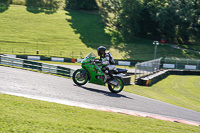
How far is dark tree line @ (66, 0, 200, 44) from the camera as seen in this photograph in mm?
57344

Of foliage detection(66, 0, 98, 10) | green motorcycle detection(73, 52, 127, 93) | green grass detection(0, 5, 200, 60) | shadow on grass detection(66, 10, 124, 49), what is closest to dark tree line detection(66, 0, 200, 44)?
green grass detection(0, 5, 200, 60)

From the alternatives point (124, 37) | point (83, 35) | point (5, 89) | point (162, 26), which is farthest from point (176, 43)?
point (5, 89)

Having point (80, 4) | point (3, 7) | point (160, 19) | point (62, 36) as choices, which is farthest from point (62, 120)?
point (80, 4)

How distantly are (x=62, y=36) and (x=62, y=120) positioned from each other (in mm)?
52133

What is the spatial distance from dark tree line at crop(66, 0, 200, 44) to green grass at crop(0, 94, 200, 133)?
51686 mm

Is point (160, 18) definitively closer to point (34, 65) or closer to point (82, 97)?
point (34, 65)

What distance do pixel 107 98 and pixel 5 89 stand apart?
16.1 feet

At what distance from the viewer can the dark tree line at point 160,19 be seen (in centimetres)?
5734

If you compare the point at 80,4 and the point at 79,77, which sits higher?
the point at 80,4

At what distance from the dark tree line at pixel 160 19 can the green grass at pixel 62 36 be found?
11.3ft

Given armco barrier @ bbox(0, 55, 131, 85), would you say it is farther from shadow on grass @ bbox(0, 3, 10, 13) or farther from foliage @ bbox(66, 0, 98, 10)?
foliage @ bbox(66, 0, 98, 10)

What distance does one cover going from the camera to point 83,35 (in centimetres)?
6066

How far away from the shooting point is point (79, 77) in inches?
544

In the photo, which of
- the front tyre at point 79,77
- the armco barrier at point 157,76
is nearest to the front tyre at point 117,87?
the front tyre at point 79,77
